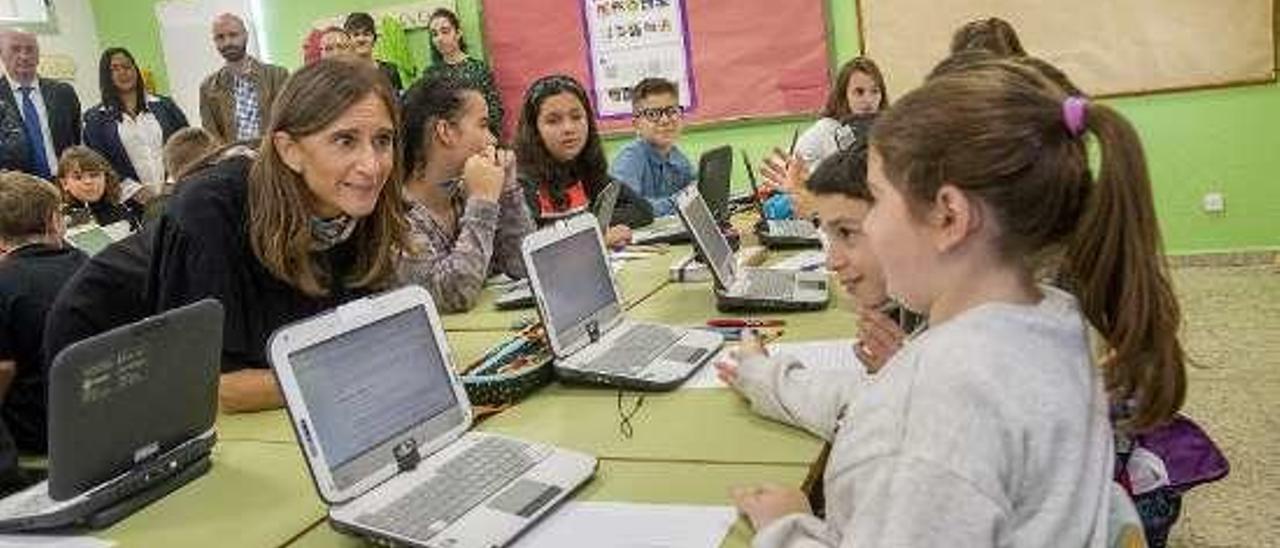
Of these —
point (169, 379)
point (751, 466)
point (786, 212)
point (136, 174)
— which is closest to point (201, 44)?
Result: point (136, 174)

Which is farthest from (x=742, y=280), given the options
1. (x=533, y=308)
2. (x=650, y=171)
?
(x=650, y=171)

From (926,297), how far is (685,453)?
0.55m

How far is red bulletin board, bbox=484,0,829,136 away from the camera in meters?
5.35

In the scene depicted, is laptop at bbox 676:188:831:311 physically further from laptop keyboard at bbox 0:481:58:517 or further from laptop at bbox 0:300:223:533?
laptop keyboard at bbox 0:481:58:517

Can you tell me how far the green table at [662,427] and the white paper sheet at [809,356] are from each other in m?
0.06

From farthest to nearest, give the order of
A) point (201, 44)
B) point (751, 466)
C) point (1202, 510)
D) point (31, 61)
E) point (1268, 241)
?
point (201, 44), point (31, 61), point (1268, 241), point (1202, 510), point (751, 466)

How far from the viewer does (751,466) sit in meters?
1.43

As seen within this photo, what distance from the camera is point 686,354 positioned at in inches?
77.8

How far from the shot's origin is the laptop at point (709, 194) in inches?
129

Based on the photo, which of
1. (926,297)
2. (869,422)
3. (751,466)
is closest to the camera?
(869,422)

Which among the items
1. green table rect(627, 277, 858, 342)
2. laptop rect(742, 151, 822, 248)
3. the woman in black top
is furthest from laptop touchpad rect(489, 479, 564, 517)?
laptop rect(742, 151, 822, 248)

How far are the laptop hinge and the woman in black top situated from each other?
55 centimetres

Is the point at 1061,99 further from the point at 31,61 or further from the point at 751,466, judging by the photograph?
the point at 31,61

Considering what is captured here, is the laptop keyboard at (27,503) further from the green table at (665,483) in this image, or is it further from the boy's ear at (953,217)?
the boy's ear at (953,217)
